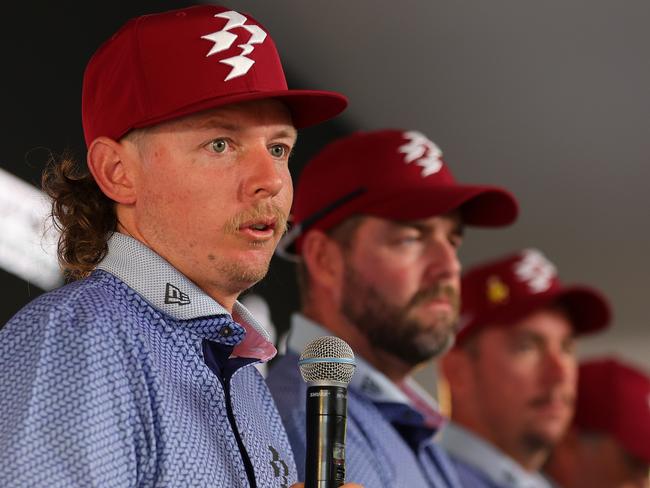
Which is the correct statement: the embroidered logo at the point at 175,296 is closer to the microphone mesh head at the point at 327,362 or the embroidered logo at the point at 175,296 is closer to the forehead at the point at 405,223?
the microphone mesh head at the point at 327,362

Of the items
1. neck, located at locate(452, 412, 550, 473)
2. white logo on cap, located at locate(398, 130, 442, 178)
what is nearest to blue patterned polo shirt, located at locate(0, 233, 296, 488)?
white logo on cap, located at locate(398, 130, 442, 178)

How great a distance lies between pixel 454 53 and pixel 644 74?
0.62 m

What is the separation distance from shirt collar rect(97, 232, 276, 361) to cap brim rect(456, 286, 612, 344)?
2111 millimetres

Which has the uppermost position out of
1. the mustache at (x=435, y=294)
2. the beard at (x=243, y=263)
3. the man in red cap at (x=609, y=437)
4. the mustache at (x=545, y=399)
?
the beard at (x=243, y=263)

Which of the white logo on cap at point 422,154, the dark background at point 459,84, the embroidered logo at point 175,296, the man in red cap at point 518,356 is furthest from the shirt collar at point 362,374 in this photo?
the man in red cap at point 518,356

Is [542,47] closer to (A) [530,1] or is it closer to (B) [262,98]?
(A) [530,1]

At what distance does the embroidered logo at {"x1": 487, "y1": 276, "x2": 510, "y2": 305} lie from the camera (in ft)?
11.8

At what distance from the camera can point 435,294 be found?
2.55 m

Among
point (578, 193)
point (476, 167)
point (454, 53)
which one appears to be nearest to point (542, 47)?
point (454, 53)

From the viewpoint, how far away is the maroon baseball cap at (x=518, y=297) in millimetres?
3568

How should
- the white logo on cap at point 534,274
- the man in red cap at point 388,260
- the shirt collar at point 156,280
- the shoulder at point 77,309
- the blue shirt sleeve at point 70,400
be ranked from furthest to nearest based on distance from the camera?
the white logo on cap at point 534,274 → the man in red cap at point 388,260 → the shirt collar at point 156,280 → the shoulder at point 77,309 → the blue shirt sleeve at point 70,400

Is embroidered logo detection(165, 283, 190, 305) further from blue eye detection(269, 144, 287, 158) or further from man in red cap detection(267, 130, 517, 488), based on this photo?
man in red cap detection(267, 130, 517, 488)

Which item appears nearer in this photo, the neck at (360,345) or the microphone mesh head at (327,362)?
the microphone mesh head at (327,362)

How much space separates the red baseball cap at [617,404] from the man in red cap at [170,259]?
2676mm
